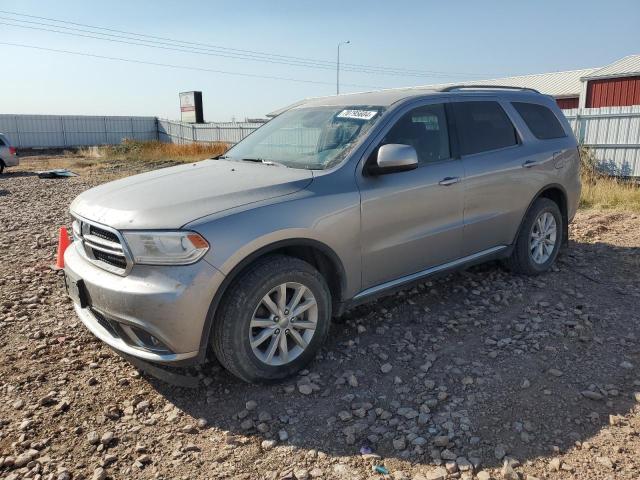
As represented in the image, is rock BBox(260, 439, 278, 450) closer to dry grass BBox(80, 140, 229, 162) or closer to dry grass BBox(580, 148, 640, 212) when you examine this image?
dry grass BBox(580, 148, 640, 212)

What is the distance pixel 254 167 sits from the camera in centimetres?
385

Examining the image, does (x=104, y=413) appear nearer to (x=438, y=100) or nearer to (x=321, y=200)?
(x=321, y=200)

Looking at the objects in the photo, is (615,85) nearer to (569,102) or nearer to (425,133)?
(569,102)

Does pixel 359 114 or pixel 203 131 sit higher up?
pixel 359 114

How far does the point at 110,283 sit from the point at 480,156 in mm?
3132

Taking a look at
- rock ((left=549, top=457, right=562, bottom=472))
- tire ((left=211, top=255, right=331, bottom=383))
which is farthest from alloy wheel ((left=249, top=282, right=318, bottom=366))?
rock ((left=549, top=457, right=562, bottom=472))

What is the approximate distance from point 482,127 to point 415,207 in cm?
129

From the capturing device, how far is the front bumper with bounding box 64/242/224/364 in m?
2.79

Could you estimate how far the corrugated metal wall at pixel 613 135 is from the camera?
11484 mm

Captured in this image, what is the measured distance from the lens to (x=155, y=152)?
26172 mm

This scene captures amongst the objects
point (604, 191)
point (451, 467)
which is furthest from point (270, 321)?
point (604, 191)

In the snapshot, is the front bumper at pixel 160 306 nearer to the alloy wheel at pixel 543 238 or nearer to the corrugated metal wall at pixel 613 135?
the alloy wheel at pixel 543 238

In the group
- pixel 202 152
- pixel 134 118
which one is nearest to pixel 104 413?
pixel 202 152

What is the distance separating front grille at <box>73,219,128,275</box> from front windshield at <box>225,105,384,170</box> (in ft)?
4.47
